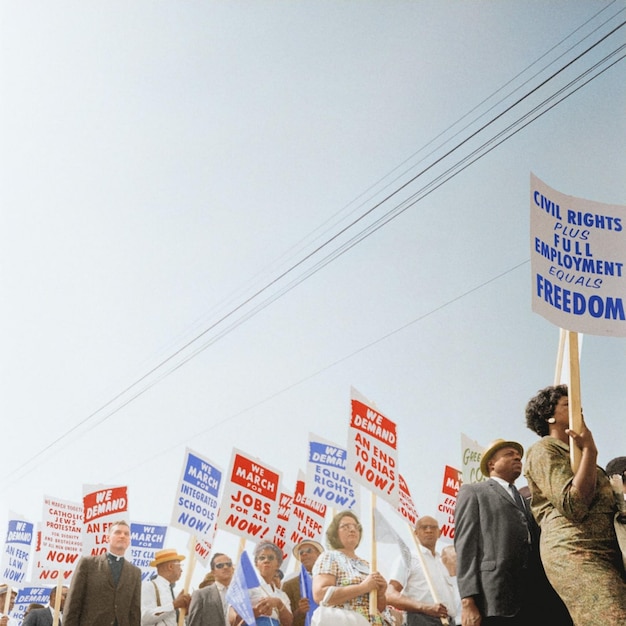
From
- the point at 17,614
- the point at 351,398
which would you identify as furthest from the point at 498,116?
the point at 17,614

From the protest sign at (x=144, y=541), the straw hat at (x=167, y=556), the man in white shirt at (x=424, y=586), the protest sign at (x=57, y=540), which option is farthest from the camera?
the protest sign at (x=144, y=541)

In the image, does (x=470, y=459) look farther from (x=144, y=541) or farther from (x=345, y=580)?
(x=144, y=541)

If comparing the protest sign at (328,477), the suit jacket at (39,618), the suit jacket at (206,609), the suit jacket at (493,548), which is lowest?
the suit jacket at (39,618)

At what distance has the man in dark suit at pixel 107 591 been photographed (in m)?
7.41

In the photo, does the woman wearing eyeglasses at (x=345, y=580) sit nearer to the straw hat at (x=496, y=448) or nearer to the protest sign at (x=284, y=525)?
the straw hat at (x=496, y=448)

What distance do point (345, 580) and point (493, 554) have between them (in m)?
1.88

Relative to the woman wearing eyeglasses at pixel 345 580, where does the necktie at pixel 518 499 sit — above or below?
above

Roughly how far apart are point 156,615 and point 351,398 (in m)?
2.98

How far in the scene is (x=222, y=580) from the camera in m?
8.85

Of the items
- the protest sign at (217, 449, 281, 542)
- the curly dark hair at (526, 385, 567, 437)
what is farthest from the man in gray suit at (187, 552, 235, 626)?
the curly dark hair at (526, 385, 567, 437)

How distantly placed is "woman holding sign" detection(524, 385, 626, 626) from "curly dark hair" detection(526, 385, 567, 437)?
0.84ft

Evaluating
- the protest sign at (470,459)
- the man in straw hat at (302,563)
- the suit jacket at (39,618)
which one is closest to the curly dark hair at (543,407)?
the man in straw hat at (302,563)

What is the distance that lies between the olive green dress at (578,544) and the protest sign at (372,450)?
377 cm

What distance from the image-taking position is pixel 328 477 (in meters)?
10.3
